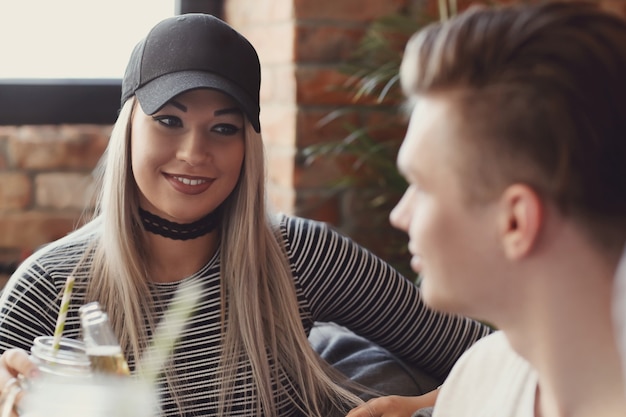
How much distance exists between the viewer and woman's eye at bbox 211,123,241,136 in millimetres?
Result: 1408

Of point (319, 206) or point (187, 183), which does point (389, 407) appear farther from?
point (319, 206)

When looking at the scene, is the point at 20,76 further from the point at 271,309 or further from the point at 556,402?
the point at 556,402

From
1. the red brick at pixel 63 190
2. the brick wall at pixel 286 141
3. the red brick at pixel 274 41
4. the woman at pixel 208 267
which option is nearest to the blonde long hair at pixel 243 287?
the woman at pixel 208 267

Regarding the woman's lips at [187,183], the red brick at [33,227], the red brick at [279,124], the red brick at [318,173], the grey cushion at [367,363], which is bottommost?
the grey cushion at [367,363]

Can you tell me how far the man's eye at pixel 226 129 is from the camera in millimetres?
1408

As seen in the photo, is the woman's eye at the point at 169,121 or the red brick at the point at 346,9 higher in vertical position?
the red brick at the point at 346,9

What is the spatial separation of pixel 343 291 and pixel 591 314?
2.67 feet

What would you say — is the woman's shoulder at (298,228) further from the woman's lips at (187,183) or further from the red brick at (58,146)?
the red brick at (58,146)

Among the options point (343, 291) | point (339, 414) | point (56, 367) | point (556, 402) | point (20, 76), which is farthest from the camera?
point (20, 76)

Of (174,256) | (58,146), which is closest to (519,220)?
(174,256)

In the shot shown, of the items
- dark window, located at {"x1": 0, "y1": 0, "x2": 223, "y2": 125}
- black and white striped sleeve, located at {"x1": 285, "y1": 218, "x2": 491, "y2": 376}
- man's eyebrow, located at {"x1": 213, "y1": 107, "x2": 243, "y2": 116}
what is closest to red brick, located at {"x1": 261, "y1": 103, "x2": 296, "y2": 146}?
dark window, located at {"x1": 0, "y1": 0, "x2": 223, "y2": 125}

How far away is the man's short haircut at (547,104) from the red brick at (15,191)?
5.41ft

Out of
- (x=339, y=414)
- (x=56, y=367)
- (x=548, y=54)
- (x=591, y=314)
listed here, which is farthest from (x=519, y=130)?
(x=339, y=414)

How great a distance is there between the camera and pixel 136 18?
7.54 feet
